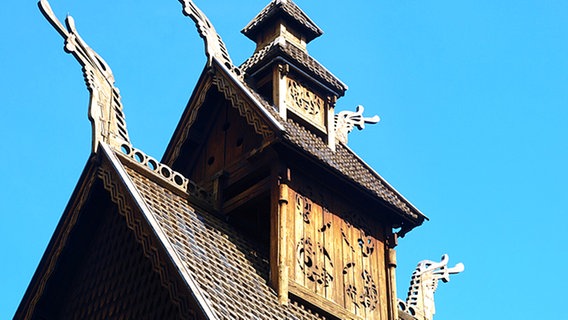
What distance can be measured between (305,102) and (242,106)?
173 centimetres

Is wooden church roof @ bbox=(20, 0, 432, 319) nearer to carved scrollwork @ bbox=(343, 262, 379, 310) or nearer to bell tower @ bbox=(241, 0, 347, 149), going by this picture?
bell tower @ bbox=(241, 0, 347, 149)

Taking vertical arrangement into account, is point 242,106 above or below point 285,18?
below

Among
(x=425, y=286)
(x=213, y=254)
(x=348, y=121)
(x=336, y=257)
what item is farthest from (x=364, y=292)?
(x=348, y=121)

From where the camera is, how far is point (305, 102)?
20062mm

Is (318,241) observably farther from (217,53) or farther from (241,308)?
(217,53)

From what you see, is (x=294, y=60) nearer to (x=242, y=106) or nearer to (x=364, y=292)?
(x=242, y=106)

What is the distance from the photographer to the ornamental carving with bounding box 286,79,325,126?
19.8 meters

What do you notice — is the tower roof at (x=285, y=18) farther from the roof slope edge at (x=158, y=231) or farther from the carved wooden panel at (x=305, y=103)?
the roof slope edge at (x=158, y=231)

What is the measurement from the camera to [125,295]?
53.5ft

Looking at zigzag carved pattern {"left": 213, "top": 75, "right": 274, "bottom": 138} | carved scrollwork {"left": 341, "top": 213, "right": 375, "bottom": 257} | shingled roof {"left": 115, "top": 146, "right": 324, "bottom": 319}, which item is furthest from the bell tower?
shingled roof {"left": 115, "top": 146, "right": 324, "bottom": 319}

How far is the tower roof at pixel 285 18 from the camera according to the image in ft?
69.9

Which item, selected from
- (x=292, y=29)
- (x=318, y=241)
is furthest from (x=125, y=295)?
(x=292, y=29)

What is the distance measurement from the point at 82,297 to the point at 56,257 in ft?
2.88

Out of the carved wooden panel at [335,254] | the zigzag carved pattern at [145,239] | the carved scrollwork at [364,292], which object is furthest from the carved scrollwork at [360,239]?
A: the zigzag carved pattern at [145,239]
